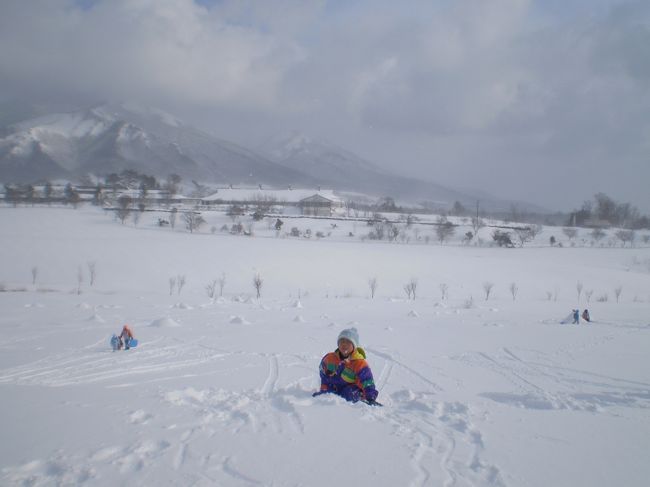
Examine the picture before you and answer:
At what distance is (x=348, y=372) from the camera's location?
489 centimetres

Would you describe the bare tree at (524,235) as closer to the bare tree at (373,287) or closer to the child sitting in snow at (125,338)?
the bare tree at (373,287)

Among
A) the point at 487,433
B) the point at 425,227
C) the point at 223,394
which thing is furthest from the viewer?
the point at 425,227

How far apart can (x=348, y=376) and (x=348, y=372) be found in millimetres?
52

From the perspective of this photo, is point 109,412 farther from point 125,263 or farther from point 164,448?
point 125,263

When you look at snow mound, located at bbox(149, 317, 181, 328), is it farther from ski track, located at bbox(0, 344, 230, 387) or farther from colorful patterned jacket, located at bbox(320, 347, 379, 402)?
colorful patterned jacket, located at bbox(320, 347, 379, 402)

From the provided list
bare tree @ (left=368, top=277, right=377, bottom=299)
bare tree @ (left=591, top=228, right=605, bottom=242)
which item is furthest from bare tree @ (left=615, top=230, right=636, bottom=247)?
bare tree @ (left=368, top=277, right=377, bottom=299)

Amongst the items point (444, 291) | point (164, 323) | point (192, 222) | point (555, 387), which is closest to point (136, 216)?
point (192, 222)

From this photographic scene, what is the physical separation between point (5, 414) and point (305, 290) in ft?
94.0

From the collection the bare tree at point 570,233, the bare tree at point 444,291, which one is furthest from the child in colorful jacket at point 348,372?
the bare tree at point 570,233

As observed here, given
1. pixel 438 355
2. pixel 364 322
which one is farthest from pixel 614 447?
pixel 364 322

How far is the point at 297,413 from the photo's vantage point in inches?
160

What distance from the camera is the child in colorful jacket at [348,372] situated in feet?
15.7

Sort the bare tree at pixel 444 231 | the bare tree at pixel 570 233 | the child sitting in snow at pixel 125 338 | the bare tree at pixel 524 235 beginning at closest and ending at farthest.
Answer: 1. the child sitting in snow at pixel 125 338
2. the bare tree at pixel 524 235
3. the bare tree at pixel 444 231
4. the bare tree at pixel 570 233

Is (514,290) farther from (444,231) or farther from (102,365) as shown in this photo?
(102,365)
